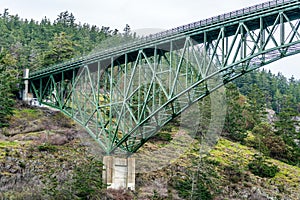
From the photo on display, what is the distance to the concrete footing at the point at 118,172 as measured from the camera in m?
44.7

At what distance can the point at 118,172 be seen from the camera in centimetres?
4516

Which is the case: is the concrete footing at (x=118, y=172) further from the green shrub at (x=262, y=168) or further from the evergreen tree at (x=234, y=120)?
the evergreen tree at (x=234, y=120)

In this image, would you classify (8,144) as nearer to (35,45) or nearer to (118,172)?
(118,172)

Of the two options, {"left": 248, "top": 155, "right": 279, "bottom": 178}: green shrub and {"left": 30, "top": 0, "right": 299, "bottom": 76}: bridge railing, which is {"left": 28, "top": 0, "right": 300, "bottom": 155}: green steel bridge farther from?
{"left": 248, "top": 155, "right": 279, "bottom": 178}: green shrub

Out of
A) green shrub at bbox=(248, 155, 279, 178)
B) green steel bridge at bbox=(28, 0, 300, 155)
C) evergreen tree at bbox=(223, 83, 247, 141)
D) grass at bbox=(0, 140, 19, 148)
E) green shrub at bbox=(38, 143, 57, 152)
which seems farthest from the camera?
evergreen tree at bbox=(223, 83, 247, 141)

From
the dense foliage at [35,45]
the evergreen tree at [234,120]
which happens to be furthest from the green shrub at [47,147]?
the evergreen tree at [234,120]

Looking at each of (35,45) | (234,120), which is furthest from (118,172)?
(35,45)

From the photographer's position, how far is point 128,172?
45.6 meters

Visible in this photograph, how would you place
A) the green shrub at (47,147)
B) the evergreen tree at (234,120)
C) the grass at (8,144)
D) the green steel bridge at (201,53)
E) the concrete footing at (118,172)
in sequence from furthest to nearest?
the evergreen tree at (234,120) → the green shrub at (47,147) → the grass at (8,144) → the concrete footing at (118,172) → the green steel bridge at (201,53)

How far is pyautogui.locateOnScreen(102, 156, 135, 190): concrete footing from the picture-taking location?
44.7m

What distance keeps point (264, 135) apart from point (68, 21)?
70.3 metres

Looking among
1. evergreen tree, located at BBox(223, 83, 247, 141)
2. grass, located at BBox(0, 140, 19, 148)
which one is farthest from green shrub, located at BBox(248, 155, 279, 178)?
grass, located at BBox(0, 140, 19, 148)

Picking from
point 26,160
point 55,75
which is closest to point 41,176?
point 26,160

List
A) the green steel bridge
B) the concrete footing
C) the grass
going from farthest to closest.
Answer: the grass < the concrete footing < the green steel bridge
